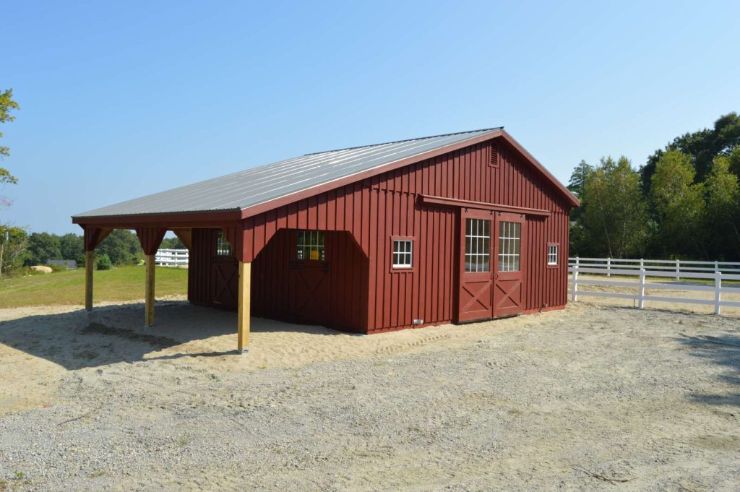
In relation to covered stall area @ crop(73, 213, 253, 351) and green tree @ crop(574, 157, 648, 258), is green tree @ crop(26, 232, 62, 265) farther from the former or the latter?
covered stall area @ crop(73, 213, 253, 351)

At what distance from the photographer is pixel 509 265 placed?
1360 centimetres

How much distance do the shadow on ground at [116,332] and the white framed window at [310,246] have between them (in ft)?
4.57

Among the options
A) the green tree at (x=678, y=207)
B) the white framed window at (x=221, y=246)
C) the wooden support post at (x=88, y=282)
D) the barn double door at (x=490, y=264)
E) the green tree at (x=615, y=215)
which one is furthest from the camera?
the green tree at (x=615, y=215)

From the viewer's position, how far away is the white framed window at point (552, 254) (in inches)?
593

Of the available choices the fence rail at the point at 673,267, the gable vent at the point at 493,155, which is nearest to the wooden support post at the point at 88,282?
the gable vent at the point at 493,155

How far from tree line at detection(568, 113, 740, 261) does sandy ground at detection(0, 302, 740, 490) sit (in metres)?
27.0

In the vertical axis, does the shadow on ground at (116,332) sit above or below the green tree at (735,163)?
below

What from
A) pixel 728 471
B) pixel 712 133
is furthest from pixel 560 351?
pixel 712 133

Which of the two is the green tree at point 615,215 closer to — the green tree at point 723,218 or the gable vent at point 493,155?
the green tree at point 723,218

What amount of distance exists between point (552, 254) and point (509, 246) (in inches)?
90.2

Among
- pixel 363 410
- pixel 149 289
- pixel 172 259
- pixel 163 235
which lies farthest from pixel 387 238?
pixel 172 259

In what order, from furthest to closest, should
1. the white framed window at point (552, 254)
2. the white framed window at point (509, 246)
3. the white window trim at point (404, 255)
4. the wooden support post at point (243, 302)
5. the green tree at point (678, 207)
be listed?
the green tree at point (678, 207)
the white framed window at point (552, 254)
the white framed window at point (509, 246)
the white window trim at point (404, 255)
the wooden support post at point (243, 302)

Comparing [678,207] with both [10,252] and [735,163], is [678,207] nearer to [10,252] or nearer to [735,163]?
[735,163]

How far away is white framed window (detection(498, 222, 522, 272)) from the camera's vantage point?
13.3 meters
